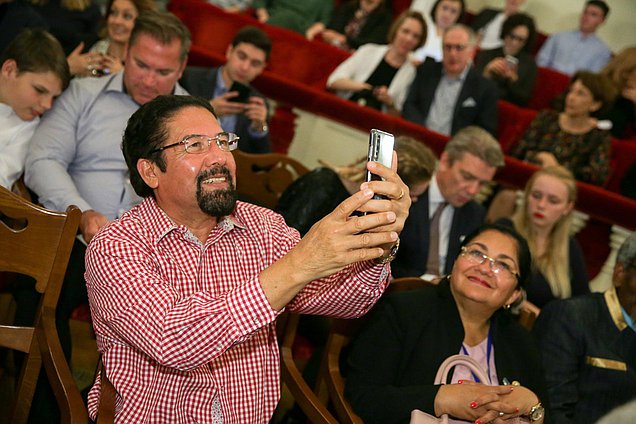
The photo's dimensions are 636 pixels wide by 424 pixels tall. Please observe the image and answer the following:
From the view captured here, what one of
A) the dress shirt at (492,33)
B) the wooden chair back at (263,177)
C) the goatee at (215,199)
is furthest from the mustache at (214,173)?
the dress shirt at (492,33)

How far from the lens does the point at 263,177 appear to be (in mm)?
2912

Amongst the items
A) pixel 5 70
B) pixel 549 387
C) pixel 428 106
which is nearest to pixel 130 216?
pixel 5 70

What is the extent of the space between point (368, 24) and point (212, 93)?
250 cm

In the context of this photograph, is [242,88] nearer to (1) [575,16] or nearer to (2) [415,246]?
(2) [415,246]

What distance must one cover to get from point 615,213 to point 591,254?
23 cm

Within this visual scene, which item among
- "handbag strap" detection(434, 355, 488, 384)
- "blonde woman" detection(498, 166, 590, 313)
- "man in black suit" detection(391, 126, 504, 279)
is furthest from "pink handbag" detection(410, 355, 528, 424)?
→ "blonde woman" detection(498, 166, 590, 313)

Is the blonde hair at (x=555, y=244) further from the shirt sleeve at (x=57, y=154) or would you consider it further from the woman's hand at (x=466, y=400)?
the shirt sleeve at (x=57, y=154)

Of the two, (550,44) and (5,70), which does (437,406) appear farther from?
(550,44)

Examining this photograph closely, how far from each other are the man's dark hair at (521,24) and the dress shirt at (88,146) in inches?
139

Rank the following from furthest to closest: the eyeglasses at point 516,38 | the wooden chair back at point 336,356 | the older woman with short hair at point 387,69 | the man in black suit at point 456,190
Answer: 1. the eyeglasses at point 516,38
2. the older woman with short hair at point 387,69
3. the man in black suit at point 456,190
4. the wooden chair back at point 336,356

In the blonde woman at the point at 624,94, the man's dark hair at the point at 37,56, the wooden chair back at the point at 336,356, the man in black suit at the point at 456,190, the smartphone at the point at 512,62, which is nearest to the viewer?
the wooden chair back at the point at 336,356

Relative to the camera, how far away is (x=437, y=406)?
6.15 ft

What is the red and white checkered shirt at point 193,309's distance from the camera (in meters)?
1.42

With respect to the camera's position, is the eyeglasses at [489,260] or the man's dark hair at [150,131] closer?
the man's dark hair at [150,131]
